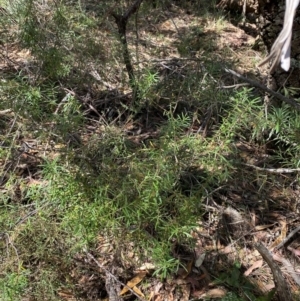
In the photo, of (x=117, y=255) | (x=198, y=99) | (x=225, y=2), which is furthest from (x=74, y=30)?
(x=225, y=2)

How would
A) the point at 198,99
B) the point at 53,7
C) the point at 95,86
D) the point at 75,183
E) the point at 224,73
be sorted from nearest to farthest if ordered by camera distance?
the point at 75,183
the point at 198,99
the point at 224,73
the point at 53,7
the point at 95,86

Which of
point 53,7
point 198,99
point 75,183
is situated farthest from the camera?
point 53,7

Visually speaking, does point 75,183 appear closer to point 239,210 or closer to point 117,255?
point 117,255

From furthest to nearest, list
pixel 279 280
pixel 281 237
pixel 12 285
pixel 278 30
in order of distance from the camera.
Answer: pixel 278 30
pixel 281 237
pixel 279 280
pixel 12 285

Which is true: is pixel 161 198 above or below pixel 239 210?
above

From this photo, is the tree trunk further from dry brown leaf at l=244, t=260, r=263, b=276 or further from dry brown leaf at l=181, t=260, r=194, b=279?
dry brown leaf at l=181, t=260, r=194, b=279

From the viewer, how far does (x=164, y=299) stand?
7.22ft

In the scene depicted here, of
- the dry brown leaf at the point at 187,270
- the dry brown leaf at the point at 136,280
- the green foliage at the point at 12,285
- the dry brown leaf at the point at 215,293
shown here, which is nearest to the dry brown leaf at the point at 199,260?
the dry brown leaf at the point at 187,270

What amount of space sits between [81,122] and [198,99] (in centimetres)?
66

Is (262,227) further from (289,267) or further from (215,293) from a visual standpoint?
(215,293)

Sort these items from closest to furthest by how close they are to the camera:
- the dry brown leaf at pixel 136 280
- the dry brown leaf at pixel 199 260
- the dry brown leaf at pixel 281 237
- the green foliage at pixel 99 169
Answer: the green foliage at pixel 99 169 → the dry brown leaf at pixel 136 280 → the dry brown leaf at pixel 199 260 → the dry brown leaf at pixel 281 237

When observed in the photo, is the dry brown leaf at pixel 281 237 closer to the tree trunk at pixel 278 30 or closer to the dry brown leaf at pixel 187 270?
the dry brown leaf at pixel 187 270

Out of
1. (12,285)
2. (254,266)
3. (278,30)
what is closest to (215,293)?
(254,266)

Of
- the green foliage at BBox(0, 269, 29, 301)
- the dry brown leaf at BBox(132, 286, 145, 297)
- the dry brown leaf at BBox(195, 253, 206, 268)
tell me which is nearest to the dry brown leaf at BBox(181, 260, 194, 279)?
the dry brown leaf at BBox(195, 253, 206, 268)
